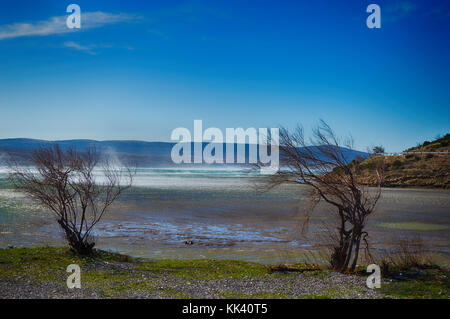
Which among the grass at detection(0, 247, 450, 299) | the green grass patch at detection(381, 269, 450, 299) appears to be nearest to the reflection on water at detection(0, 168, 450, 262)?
the grass at detection(0, 247, 450, 299)

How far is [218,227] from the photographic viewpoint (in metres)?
21.6

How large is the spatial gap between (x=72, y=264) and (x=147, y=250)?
402 centimetres

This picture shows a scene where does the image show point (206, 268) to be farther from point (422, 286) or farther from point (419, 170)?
point (419, 170)

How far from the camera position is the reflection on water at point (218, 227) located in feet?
54.4

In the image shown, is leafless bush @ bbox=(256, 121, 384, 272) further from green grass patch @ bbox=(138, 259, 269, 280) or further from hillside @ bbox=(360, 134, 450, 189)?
hillside @ bbox=(360, 134, 450, 189)

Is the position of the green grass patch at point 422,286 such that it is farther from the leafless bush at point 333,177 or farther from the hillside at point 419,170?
the hillside at point 419,170

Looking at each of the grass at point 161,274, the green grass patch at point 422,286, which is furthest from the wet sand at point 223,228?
the green grass patch at point 422,286

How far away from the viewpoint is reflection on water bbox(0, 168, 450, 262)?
1659 cm

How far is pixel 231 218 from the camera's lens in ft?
80.5

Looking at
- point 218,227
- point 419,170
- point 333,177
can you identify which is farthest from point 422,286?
point 419,170

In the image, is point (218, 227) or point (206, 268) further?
point (218, 227)
